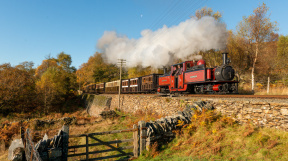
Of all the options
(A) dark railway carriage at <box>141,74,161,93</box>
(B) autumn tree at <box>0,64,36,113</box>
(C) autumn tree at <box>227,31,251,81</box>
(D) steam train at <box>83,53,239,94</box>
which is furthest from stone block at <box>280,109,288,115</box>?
(B) autumn tree at <box>0,64,36,113</box>

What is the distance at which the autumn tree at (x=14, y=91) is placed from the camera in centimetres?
2742

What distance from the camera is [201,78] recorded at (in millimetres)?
12773

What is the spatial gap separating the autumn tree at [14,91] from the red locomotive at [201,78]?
92.0 ft

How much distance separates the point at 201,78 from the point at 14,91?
106 feet

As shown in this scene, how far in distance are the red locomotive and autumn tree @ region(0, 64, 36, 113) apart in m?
28.0

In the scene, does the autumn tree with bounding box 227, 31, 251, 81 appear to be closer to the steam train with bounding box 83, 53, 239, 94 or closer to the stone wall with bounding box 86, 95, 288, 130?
the steam train with bounding box 83, 53, 239, 94

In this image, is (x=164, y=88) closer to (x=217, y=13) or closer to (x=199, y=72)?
(x=199, y=72)

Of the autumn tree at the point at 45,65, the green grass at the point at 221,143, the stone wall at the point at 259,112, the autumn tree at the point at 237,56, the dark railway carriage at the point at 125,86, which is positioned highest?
the autumn tree at the point at 45,65

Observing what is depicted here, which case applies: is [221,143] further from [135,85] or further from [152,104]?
[135,85]

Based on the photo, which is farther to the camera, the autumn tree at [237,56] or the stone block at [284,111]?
the autumn tree at [237,56]

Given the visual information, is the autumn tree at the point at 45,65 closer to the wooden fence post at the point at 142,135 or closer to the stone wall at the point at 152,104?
the stone wall at the point at 152,104

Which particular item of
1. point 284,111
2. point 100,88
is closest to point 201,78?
point 284,111

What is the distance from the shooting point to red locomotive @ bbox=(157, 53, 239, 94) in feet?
39.1

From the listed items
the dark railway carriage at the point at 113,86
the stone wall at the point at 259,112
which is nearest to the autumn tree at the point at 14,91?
the dark railway carriage at the point at 113,86
